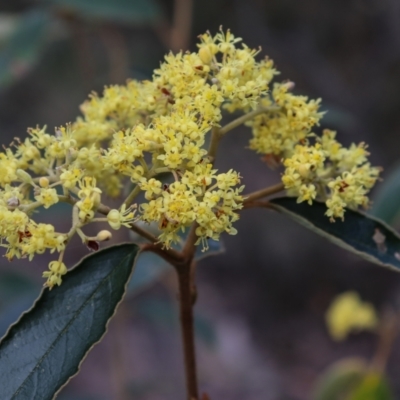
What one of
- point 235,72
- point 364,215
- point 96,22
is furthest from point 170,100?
point 96,22

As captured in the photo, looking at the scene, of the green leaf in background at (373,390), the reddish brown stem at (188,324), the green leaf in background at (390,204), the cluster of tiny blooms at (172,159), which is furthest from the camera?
the green leaf in background at (373,390)

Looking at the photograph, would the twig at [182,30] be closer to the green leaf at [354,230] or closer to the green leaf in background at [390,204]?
the green leaf in background at [390,204]

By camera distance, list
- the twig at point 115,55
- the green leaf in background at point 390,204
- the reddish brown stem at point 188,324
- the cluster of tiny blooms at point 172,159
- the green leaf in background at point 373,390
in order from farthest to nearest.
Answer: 1. the twig at point 115,55
2. the green leaf in background at point 373,390
3. the green leaf in background at point 390,204
4. the reddish brown stem at point 188,324
5. the cluster of tiny blooms at point 172,159

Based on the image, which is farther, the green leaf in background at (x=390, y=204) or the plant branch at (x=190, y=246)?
the green leaf in background at (x=390, y=204)

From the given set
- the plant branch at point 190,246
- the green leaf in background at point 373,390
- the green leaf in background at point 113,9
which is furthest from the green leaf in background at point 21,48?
the green leaf in background at point 373,390

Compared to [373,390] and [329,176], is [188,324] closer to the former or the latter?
[329,176]

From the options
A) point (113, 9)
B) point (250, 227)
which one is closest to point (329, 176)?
point (113, 9)
